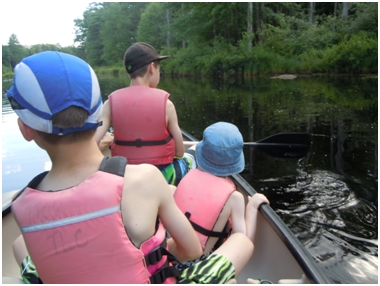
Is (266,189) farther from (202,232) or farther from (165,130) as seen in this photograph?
(202,232)

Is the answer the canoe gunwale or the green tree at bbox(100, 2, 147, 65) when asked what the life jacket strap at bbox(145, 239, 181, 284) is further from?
the green tree at bbox(100, 2, 147, 65)

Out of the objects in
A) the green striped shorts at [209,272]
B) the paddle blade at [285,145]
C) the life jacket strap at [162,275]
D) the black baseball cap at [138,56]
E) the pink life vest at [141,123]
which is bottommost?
the paddle blade at [285,145]

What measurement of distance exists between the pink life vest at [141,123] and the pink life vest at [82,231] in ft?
3.89

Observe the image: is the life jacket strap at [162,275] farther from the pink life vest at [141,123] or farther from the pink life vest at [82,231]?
the pink life vest at [141,123]

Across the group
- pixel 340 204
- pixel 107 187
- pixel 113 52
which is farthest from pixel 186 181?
pixel 113 52

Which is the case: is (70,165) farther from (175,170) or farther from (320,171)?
(320,171)

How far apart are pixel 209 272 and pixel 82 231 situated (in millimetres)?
412

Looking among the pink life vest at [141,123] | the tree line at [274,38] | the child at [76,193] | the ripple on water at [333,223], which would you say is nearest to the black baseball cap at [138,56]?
the pink life vest at [141,123]

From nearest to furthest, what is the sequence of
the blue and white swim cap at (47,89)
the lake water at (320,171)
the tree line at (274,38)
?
the blue and white swim cap at (47,89) < the lake water at (320,171) < the tree line at (274,38)

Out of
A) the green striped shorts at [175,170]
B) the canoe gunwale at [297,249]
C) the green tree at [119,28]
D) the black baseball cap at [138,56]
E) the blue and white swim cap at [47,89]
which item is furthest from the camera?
the green tree at [119,28]

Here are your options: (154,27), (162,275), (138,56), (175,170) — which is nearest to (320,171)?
(175,170)

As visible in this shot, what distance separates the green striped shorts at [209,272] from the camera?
1.02 metres

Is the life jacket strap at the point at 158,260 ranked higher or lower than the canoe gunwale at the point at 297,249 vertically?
higher

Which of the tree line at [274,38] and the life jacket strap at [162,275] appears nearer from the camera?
the life jacket strap at [162,275]
